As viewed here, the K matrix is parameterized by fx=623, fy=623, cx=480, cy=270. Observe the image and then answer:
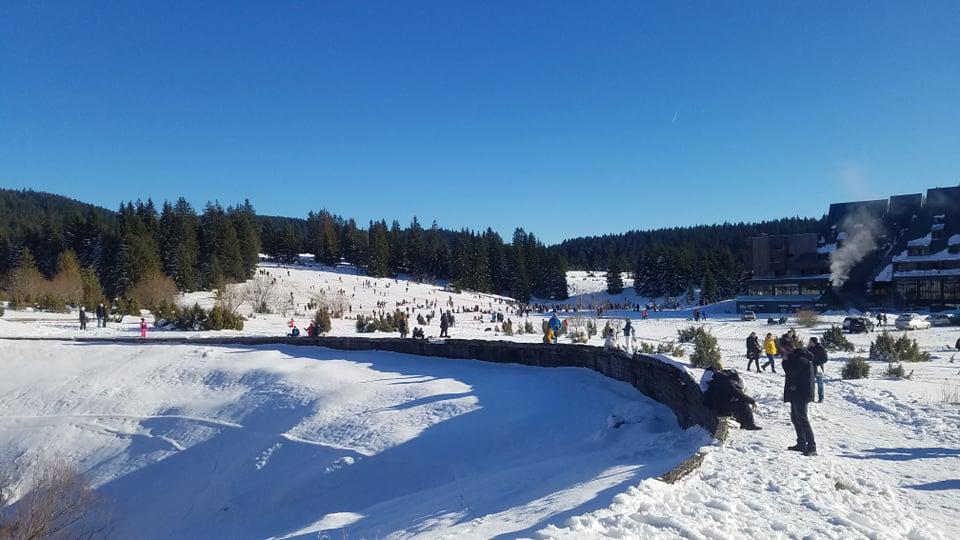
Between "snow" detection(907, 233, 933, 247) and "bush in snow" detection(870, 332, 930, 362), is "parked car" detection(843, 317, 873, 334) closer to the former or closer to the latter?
"bush in snow" detection(870, 332, 930, 362)

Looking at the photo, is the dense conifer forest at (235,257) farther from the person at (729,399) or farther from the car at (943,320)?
the person at (729,399)

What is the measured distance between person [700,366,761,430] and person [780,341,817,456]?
4.27ft

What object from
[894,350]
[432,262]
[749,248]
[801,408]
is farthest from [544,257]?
[801,408]

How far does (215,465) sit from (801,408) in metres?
13.0

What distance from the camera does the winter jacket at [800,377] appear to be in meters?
7.41

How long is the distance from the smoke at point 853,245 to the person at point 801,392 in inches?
2273

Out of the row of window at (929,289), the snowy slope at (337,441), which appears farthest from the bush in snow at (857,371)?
the row of window at (929,289)

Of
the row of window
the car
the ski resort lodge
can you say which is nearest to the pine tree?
the ski resort lodge

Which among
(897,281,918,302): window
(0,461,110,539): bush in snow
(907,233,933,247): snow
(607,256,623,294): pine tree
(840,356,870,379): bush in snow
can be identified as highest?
(907,233,933,247): snow

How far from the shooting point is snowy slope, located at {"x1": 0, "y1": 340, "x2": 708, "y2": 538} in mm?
8023

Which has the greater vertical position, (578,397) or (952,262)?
(952,262)

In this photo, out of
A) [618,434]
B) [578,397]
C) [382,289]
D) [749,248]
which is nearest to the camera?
[618,434]

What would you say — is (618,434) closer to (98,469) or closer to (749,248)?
(98,469)

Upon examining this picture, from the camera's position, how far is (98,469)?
1625cm
